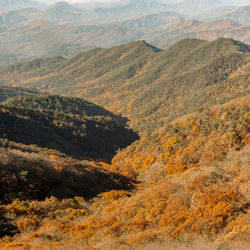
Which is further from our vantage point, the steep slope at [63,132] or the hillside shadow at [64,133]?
the steep slope at [63,132]

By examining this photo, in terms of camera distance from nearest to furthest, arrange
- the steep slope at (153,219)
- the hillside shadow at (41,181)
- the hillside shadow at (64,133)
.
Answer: the steep slope at (153,219), the hillside shadow at (41,181), the hillside shadow at (64,133)

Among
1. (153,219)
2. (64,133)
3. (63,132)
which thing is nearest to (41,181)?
(153,219)

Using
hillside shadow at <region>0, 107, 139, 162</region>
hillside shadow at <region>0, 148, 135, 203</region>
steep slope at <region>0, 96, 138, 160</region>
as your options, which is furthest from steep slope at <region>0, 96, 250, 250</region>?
hillside shadow at <region>0, 107, 139, 162</region>

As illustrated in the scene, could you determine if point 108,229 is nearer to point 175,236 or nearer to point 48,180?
point 175,236

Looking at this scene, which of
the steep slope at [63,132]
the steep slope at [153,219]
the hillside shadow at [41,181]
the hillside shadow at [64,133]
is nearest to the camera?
the steep slope at [153,219]

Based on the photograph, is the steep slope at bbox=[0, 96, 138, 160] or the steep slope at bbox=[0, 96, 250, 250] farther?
the steep slope at bbox=[0, 96, 138, 160]

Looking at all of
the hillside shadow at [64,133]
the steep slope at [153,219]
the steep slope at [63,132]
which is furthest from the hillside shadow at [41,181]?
the hillside shadow at [64,133]

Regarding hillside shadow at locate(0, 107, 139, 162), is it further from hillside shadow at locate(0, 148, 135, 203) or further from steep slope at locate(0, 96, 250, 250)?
steep slope at locate(0, 96, 250, 250)

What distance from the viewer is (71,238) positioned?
16.8 meters

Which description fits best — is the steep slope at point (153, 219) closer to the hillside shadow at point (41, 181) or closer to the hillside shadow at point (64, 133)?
the hillside shadow at point (41, 181)

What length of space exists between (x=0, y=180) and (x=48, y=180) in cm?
633

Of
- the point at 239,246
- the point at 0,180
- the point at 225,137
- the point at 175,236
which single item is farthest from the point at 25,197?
the point at 225,137

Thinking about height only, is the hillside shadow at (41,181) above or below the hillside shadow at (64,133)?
above

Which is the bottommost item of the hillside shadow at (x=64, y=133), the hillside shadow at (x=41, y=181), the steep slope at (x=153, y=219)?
the hillside shadow at (x=64, y=133)
